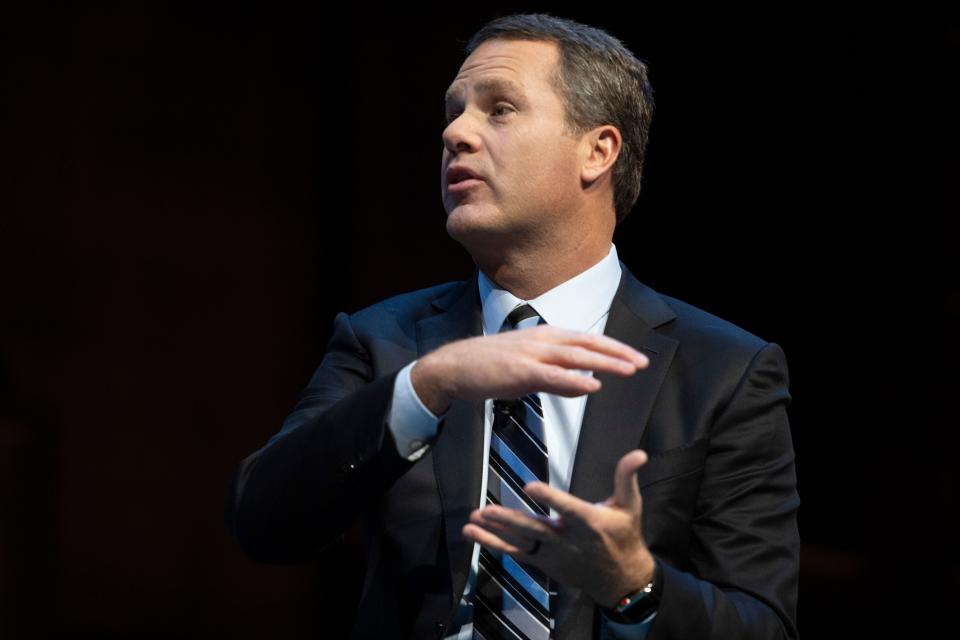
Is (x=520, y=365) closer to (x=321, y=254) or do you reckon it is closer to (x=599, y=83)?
(x=599, y=83)

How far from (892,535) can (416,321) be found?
1729 mm

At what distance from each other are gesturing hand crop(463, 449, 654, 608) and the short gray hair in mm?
716

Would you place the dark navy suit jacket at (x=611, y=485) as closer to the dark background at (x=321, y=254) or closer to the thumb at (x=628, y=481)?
the thumb at (x=628, y=481)

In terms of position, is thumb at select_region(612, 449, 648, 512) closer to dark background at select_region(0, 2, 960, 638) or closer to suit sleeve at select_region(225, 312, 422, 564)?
suit sleeve at select_region(225, 312, 422, 564)

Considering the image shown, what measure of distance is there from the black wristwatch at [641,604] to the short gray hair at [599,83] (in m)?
0.74

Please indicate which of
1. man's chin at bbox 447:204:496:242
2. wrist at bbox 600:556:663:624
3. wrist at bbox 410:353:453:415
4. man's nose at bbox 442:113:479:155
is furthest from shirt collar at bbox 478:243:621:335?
wrist at bbox 600:556:663:624

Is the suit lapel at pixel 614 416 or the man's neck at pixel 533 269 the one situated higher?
the man's neck at pixel 533 269

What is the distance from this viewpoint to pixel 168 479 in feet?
11.5

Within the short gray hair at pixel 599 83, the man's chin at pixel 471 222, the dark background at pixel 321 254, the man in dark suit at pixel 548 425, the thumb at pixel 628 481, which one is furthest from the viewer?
the dark background at pixel 321 254

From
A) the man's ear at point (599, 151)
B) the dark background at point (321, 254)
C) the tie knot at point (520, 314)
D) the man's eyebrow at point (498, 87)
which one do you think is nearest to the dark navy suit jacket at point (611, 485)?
the tie knot at point (520, 314)

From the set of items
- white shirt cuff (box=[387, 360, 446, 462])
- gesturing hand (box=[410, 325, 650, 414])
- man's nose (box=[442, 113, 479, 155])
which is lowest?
white shirt cuff (box=[387, 360, 446, 462])

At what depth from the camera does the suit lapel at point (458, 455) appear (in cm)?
153

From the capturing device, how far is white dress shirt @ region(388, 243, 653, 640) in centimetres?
141

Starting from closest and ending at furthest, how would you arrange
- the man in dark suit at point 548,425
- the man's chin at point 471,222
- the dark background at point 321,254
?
the man in dark suit at point 548,425
the man's chin at point 471,222
the dark background at point 321,254
